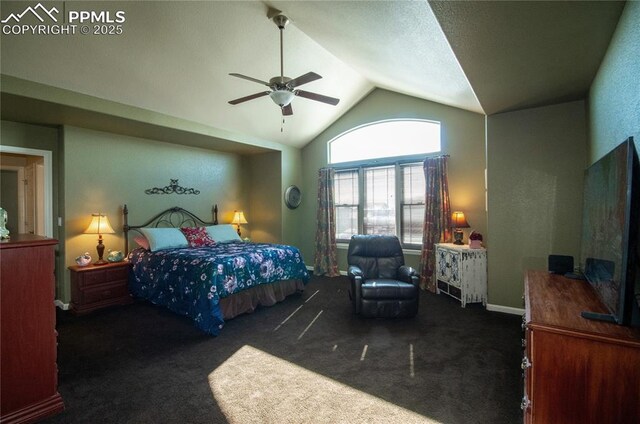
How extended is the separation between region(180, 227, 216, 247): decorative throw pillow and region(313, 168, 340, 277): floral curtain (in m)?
2.09

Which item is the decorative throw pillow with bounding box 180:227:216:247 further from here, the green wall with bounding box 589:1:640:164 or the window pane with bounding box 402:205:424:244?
the green wall with bounding box 589:1:640:164

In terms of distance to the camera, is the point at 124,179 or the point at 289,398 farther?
the point at 124,179

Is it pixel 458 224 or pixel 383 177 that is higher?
pixel 383 177

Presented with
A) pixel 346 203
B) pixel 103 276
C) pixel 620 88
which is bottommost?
pixel 103 276

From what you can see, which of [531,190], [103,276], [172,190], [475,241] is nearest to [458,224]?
[475,241]

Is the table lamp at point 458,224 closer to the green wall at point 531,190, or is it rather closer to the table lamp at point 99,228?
the green wall at point 531,190

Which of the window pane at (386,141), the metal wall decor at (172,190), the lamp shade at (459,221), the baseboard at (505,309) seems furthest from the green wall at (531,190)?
the metal wall decor at (172,190)

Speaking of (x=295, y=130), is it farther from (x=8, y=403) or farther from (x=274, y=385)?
(x=8, y=403)

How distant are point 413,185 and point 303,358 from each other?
363cm

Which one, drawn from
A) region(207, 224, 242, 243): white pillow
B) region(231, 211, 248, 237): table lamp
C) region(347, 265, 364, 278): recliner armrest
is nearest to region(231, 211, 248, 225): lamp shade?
region(231, 211, 248, 237): table lamp

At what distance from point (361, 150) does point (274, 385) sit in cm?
452

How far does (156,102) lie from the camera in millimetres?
4035

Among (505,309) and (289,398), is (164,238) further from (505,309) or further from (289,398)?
(505,309)

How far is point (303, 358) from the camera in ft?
8.88
